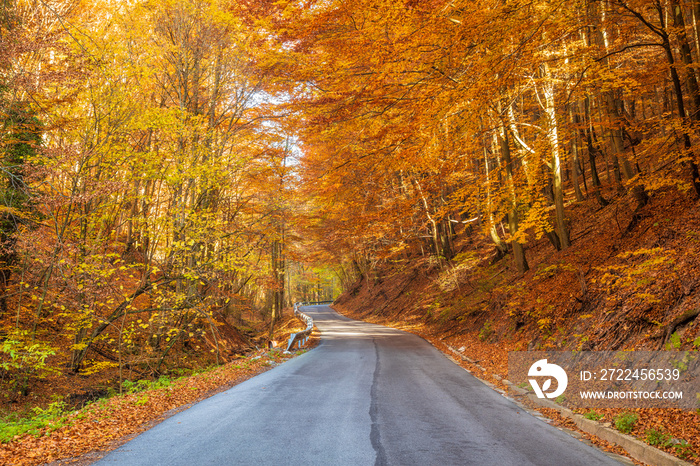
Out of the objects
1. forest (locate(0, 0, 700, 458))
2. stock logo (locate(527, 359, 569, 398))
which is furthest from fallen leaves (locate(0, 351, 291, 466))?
stock logo (locate(527, 359, 569, 398))

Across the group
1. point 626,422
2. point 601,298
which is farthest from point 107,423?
point 601,298

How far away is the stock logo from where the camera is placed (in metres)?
7.22

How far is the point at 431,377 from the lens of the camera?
941cm

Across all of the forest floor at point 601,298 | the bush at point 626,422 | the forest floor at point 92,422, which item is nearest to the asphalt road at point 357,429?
the forest floor at point 92,422

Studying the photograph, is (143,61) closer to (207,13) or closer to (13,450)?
(207,13)

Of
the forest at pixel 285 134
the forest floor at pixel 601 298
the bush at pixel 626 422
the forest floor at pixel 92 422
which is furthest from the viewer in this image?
the forest at pixel 285 134

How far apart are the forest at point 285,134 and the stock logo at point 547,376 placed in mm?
828

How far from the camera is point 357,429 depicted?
5.40 metres

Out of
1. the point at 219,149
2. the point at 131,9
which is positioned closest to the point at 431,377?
the point at 219,149

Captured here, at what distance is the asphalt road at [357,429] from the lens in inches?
174

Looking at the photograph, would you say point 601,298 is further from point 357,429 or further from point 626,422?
point 357,429

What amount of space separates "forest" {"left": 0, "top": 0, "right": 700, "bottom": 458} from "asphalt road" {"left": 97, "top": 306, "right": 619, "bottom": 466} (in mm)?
2858

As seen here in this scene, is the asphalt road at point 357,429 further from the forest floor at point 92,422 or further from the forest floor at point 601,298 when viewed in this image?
the forest floor at point 601,298

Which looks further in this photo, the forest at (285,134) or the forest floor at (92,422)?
the forest at (285,134)
